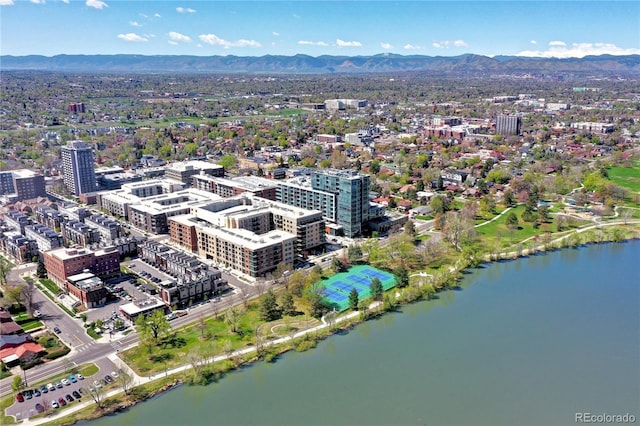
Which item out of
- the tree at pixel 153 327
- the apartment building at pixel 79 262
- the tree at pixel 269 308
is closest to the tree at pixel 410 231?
the tree at pixel 269 308

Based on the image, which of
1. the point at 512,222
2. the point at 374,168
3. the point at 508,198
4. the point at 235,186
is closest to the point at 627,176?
the point at 508,198

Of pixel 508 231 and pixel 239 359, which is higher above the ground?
pixel 508 231

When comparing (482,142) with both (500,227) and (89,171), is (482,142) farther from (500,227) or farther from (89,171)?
(89,171)

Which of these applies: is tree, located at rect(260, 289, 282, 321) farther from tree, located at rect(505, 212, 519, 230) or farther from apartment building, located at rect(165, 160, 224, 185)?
apartment building, located at rect(165, 160, 224, 185)

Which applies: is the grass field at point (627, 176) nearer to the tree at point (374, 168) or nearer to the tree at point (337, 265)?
the tree at point (374, 168)

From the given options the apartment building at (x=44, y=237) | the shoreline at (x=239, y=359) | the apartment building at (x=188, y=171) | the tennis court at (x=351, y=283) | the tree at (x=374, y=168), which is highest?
the apartment building at (x=188, y=171)

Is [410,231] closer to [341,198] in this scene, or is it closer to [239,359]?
[341,198]
